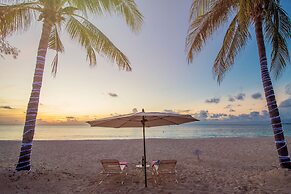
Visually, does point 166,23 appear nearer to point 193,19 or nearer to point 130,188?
point 193,19

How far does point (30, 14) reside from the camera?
8570mm

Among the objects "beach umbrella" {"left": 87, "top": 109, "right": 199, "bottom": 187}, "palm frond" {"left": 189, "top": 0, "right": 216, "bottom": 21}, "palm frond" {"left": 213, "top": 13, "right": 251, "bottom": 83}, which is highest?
"palm frond" {"left": 189, "top": 0, "right": 216, "bottom": 21}

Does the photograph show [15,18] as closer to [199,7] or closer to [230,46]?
[199,7]

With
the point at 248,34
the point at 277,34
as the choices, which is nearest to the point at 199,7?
the point at 248,34

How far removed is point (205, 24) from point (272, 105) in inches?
150

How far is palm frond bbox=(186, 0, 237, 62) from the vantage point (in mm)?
8766

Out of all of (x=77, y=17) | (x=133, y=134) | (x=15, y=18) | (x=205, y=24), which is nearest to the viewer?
(x=15, y=18)

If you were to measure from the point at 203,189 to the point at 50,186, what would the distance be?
14.7 feet

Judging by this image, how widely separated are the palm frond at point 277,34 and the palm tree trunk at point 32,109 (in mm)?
8119

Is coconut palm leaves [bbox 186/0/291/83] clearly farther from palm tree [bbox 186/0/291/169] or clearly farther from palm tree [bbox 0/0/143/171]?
palm tree [bbox 0/0/143/171]

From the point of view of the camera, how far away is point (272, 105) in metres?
8.22

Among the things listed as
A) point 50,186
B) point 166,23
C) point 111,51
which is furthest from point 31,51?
point 50,186

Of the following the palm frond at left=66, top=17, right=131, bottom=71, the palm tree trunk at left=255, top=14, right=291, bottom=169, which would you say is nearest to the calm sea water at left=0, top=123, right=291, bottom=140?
the palm frond at left=66, top=17, right=131, bottom=71

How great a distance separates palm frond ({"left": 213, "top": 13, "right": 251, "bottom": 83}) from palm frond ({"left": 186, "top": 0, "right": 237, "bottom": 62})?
23.3 inches
